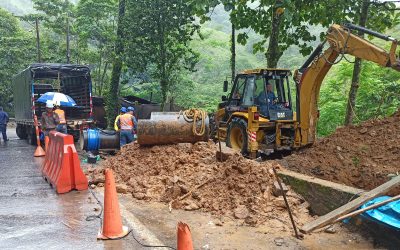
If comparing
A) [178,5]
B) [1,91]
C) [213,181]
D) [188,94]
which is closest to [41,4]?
[1,91]

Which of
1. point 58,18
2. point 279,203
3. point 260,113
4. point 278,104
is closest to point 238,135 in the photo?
point 260,113

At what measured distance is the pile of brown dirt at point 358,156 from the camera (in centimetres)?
691

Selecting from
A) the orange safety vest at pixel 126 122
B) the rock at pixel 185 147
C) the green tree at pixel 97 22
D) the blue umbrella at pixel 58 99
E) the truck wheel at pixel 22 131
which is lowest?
the truck wheel at pixel 22 131

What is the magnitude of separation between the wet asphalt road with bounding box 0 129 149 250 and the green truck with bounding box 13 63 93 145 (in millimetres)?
7876

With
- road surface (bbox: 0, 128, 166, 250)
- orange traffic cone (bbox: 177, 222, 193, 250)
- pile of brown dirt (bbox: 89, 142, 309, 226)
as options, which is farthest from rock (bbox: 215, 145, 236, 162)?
orange traffic cone (bbox: 177, 222, 193, 250)

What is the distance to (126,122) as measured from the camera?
12750mm

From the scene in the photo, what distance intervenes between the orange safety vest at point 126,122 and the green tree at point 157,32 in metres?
6.30

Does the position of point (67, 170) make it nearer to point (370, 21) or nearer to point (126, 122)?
point (126, 122)

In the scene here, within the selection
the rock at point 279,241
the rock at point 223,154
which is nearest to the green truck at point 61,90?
the rock at point 223,154

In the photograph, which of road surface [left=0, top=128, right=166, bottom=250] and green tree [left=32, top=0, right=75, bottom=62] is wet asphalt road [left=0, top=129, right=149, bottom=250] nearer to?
road surface [left=0, top=128, right=166, bottom=250]

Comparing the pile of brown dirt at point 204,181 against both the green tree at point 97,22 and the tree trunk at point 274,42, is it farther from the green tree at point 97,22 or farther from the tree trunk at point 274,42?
the green tree at point 97,22

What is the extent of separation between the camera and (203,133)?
30.6 feet

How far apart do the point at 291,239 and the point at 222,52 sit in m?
34.3

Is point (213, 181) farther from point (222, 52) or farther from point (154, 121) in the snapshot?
point (222, 52)
